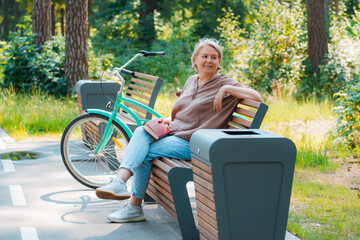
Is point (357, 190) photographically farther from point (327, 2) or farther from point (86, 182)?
point (327, 2)

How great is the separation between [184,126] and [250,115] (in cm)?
71

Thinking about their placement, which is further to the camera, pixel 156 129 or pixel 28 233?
pixel 156 129

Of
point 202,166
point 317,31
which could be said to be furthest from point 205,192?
point 317,31

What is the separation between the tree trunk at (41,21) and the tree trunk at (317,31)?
6.81 m

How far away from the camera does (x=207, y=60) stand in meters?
4.91

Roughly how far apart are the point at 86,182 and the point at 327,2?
66.0 ft

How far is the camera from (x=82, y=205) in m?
5.38

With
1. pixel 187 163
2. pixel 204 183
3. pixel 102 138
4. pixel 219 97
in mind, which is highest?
pixel 219 97

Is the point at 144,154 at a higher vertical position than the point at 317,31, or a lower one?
lower

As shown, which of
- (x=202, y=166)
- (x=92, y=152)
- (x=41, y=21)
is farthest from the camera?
(x=41, y=21)

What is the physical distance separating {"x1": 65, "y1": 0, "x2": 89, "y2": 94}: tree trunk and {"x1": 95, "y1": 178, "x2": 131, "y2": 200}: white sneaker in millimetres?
8167

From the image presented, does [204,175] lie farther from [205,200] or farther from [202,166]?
[205,200]

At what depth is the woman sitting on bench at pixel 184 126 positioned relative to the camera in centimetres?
454

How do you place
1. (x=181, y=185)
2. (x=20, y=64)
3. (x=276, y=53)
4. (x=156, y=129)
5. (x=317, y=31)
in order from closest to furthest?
(x=181, y=185), (x=156, y=129), (x=20, y=64), (x=317, y=31), (x=276, y=53)
